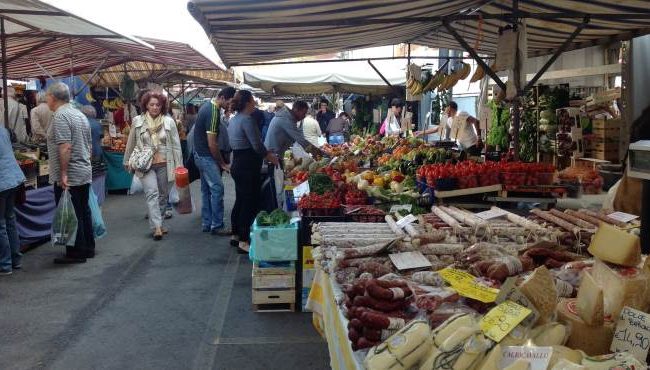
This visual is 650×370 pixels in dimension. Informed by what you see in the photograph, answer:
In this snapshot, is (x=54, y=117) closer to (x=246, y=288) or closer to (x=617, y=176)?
(x=246, y=288)

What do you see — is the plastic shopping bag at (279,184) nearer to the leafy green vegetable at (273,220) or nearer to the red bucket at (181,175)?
the red bucket at (181,175)

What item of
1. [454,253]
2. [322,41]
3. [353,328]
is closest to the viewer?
[353,328]

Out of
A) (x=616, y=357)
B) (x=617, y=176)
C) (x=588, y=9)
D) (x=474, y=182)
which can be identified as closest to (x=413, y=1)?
(x=474, y=182)

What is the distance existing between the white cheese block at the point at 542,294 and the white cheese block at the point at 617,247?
0.25 metres

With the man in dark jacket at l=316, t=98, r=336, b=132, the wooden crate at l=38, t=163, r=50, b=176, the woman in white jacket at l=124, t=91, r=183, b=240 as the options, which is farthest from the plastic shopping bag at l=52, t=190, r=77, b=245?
the man in dark jacket at l=316, t=98, r=336, b=132

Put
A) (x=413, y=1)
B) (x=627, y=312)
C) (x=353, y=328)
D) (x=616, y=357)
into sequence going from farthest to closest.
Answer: (x=413, y=1) → (x=353, y=328) → (x=627, y=312) → (x=616, y=357)

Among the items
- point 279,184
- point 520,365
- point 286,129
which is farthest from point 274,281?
point 520,365

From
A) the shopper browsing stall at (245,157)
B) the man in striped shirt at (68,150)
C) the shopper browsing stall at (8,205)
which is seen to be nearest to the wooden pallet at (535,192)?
the shopper browsing stall at (245,157)

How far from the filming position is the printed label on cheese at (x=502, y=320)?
6.46 feet

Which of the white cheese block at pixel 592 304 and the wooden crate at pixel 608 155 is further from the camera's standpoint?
the wooden crate at pixel 608 155

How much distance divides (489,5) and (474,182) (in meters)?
2.34

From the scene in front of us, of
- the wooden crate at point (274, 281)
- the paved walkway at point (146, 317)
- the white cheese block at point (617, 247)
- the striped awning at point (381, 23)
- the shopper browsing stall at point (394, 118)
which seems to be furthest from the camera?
the shopper browsing stall at point (394, 118)

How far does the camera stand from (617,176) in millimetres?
8367

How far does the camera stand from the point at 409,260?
3.34 metres
